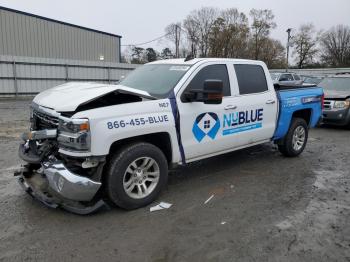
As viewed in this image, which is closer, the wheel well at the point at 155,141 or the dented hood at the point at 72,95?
the dented hood at the point at 72,95

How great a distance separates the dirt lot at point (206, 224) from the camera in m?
3.30

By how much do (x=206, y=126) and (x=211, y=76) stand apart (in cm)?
82

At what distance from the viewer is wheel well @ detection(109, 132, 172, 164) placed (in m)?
4.12

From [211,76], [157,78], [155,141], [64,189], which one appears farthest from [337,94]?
[64,189]

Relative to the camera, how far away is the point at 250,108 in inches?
220

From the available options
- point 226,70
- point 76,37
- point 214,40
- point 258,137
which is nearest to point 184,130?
point 226,70

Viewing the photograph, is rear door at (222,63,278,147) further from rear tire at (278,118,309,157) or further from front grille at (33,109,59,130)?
front grille at (33,109,59,130)

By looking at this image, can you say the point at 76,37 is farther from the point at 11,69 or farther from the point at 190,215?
the point at 190,215

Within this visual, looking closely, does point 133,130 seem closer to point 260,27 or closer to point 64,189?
point 64,189

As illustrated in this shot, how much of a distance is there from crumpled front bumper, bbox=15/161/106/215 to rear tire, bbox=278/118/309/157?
4.20 meters

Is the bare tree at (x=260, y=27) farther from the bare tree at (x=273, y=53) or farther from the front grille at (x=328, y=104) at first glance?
the front grille at (x=328, y=104)

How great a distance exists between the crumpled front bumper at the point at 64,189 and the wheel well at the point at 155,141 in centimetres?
57

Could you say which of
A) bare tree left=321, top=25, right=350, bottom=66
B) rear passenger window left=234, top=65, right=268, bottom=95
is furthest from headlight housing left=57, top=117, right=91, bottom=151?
bare tree left=321, top=25, right=350, bottom=66

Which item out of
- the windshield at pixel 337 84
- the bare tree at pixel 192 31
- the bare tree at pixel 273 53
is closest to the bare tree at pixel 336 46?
the bare tree at pixel 273 53
